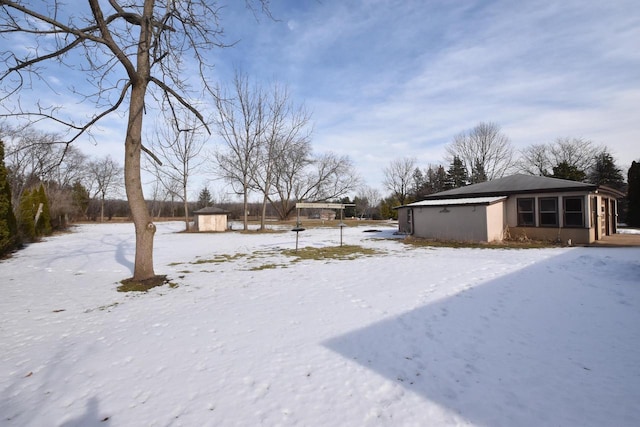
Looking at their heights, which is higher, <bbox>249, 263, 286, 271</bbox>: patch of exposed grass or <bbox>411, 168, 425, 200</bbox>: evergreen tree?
<bbox>411, 168, 425, 200</bbox>: evergreen tree

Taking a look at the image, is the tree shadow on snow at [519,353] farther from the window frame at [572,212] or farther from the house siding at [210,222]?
the house siding at [210,222]

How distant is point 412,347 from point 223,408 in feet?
7.78

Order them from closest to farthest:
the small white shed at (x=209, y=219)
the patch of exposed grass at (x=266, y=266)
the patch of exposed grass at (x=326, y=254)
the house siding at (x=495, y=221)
Answer: the patch of exposed grass at (x=266, y=266)
the patch of exposed grass at (x=326, y=254)
the house siding at (x=495, y=221)
the small white shed at (x=209, y=219)

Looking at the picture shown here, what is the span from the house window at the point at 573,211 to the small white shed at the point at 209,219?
80.2 feet

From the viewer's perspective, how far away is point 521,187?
15492 mm

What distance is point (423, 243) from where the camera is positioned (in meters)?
15.2

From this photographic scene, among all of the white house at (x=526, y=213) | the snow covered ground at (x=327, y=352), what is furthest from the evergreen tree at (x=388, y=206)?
the snow covered ground at (x=327, y=352)

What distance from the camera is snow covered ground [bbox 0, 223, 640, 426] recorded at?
2.56 metres

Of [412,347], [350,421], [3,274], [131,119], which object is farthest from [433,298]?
[3,274]

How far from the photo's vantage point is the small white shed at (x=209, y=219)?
1036 inches

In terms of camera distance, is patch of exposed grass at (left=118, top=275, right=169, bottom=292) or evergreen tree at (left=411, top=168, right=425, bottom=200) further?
evergreen tree at (left=411, top=168, right=425, bottom=200)

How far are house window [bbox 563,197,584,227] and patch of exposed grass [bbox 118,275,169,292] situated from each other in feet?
56.4

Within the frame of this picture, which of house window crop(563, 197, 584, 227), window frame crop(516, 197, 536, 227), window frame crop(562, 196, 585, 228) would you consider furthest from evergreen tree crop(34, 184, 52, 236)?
house window crop(563, 197, 584, 227)

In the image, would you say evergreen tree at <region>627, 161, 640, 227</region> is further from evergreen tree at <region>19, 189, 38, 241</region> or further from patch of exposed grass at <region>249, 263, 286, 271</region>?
evergreen tree at <region>19, 189, 38, 241</region>
